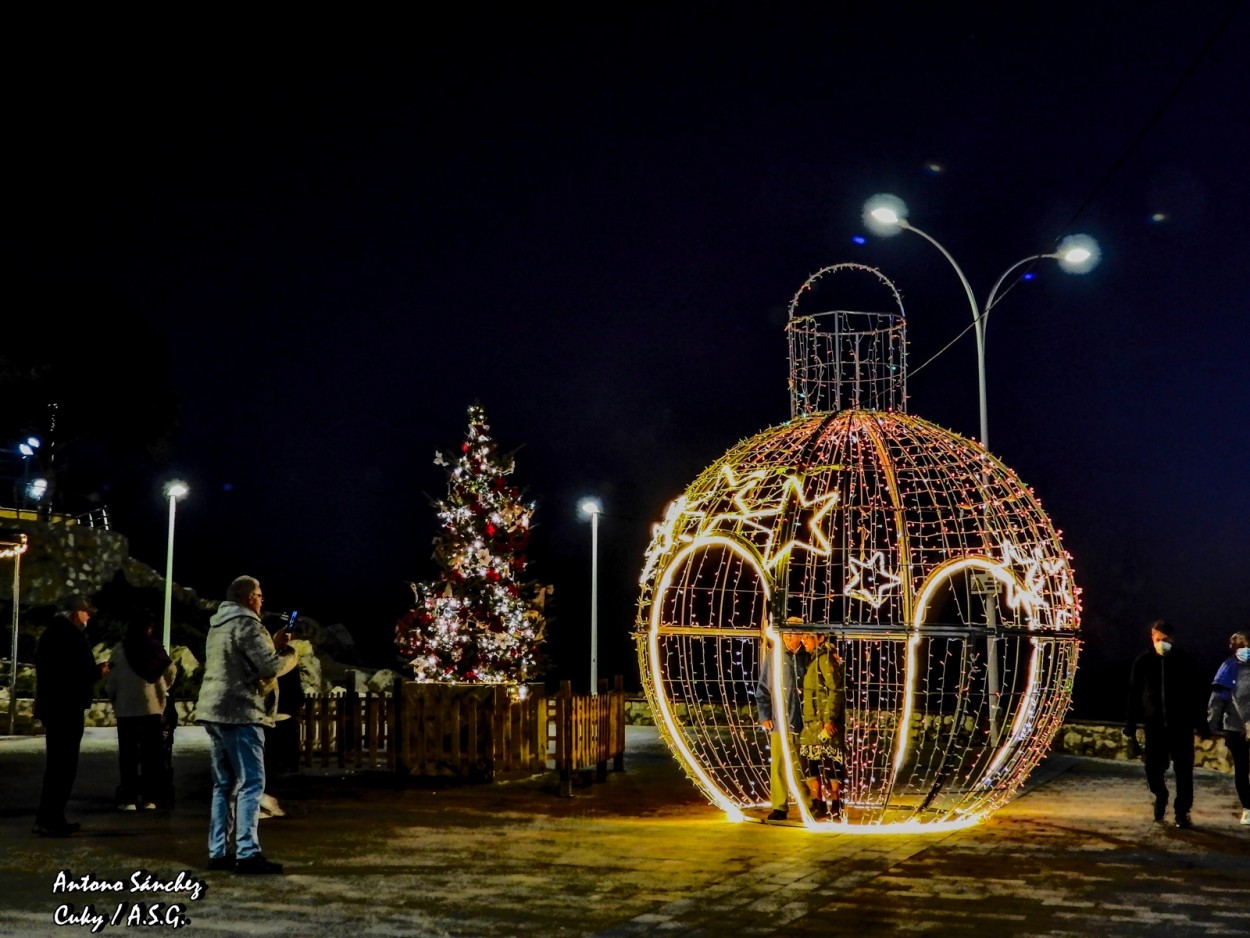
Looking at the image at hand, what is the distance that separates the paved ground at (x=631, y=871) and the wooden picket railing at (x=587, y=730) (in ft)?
2.12

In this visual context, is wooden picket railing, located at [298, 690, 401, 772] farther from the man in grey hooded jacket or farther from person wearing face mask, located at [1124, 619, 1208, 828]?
person wearing face mask, located at [1124, 619, 1208, 828]

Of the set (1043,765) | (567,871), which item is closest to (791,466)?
(567,871)

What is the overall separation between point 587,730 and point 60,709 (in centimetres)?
592

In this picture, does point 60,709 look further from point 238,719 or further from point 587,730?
point 587,730

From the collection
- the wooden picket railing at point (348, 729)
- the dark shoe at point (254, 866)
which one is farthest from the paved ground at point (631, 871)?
the wooden picket railing at point (348, 729)

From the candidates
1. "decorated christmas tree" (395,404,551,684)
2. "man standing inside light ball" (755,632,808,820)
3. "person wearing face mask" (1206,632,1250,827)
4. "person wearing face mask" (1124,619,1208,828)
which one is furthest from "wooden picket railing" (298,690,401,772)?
"person wearing face mask" (1206,632,1250,827)

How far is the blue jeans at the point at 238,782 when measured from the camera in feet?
27.8

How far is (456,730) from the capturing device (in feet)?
47.1

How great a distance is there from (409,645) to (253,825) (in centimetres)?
1121

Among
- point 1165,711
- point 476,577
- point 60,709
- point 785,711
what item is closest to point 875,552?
point 785,711

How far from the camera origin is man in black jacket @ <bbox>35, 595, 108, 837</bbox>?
404 inches

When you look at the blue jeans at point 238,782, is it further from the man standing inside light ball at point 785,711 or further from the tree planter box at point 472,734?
the tree planter box at point 472,734

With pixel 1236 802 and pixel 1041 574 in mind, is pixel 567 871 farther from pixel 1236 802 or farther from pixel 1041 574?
pixel 1236 802

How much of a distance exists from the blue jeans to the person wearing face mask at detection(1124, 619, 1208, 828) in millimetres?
7128
